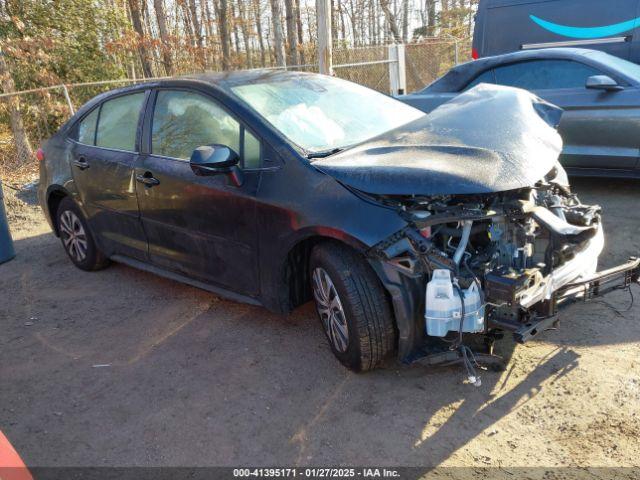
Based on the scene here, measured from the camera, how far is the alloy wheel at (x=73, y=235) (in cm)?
526

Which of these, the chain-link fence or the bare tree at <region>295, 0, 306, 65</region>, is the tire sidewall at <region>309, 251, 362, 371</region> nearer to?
the chain-link fence

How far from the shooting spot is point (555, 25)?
8336 mm

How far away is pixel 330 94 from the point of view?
4.21 metres

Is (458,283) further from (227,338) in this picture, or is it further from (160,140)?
(160,140)

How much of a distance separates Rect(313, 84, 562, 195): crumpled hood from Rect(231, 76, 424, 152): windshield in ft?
0.76

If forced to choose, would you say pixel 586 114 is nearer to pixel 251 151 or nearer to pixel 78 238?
pixel 251 151

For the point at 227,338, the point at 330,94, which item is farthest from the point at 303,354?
the point at 330,94

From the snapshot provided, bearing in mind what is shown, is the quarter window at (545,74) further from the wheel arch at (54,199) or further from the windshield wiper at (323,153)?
the wheel arch at (54,199)

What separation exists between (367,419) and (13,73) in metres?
12.7

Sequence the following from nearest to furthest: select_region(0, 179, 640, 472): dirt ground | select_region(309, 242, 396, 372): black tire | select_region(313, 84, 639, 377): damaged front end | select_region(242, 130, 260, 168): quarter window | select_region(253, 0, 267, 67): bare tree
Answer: select_region(0, 179, 640, 472): dirt ground
select_region(313, 84, 639, 377): damaged front end
select_region(309, 242, 396, 372): black tire
select_region(242, 130, 260, 168): quarter window
select_region(253, 0, 267, 67): bare tree

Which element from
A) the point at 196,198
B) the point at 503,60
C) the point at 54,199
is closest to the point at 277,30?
the point at 503,60

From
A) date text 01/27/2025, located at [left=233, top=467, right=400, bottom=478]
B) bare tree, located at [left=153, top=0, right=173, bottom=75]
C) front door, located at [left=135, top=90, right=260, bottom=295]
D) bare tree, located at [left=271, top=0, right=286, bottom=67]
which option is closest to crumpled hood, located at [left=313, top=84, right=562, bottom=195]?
front door, located at [left=135, top=90, right=260, bottom=295]

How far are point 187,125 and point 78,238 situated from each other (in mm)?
1956

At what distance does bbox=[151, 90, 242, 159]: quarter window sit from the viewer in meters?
3.78
